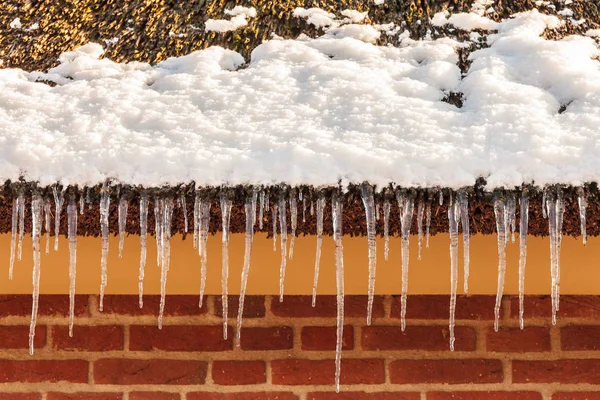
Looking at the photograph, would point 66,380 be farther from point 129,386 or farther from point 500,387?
point 500,387

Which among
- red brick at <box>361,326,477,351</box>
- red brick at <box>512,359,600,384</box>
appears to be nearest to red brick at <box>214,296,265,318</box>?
red brick at <box>361,326,477,351</box>

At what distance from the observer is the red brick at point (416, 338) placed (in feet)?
7.55

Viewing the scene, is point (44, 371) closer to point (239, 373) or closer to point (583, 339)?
point (239, 373)

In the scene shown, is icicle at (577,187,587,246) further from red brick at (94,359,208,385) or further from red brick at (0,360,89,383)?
red brick at (0,360,89,383)

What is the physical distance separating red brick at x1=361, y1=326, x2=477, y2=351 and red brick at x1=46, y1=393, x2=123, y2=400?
0.97 meters

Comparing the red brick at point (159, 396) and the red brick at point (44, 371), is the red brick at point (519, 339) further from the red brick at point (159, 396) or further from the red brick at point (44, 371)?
the red brick at point (44, 371)

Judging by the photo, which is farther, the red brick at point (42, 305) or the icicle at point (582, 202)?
the red brick at point (42, 305)

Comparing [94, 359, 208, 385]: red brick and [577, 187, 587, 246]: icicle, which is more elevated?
[577, 187, 587, 246]: icicle

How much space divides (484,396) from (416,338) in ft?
1.07

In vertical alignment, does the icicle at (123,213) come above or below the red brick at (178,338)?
above

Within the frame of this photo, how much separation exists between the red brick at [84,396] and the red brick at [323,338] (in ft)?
2.42

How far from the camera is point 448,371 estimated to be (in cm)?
229

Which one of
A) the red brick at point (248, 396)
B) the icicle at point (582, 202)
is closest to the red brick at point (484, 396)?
the red brick at point (248, 396)

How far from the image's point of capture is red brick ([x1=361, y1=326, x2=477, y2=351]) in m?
2.30
